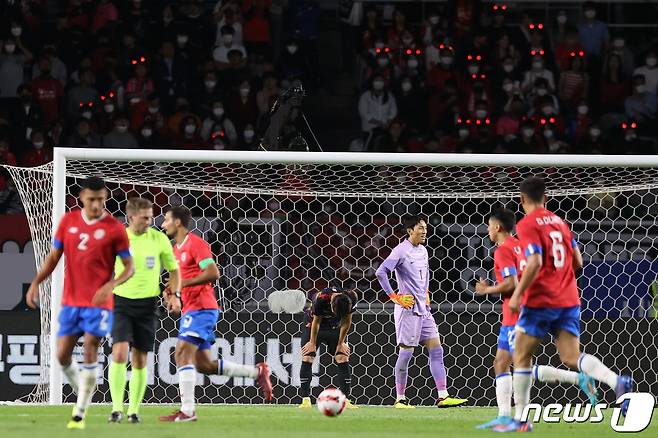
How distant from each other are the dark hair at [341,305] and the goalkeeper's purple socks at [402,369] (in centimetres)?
66

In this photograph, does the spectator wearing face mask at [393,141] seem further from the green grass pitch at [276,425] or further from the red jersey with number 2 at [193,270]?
the red jersey with number 2 at [193,270]

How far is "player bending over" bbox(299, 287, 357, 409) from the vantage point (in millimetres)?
14031

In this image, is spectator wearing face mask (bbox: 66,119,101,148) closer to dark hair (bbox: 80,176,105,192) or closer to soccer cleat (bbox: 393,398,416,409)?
soccer cleat (bbox: 393,398,416,409)

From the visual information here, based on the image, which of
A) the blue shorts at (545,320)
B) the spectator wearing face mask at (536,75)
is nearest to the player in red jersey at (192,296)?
the blue shorts at (545,320)

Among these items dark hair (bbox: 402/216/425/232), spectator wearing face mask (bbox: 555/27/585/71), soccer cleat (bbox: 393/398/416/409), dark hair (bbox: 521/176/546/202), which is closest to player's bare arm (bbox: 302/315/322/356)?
soccer cleat (bbox: 393/398/416/409)

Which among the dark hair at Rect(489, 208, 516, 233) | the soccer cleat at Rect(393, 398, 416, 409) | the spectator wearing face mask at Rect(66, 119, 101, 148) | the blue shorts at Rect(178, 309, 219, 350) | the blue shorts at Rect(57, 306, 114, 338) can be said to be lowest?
the soccer cleat at Rect(393, 398, 416, 409)

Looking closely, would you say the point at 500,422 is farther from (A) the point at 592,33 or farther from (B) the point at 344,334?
(A) the point at 592,33

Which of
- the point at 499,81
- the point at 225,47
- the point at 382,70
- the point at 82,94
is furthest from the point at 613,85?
the point at 82,94

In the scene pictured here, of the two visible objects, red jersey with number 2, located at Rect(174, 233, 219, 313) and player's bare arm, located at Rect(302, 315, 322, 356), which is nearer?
red jersey with number 2, located at Rect(174, 233, 219, 313)

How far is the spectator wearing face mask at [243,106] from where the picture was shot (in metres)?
20.0

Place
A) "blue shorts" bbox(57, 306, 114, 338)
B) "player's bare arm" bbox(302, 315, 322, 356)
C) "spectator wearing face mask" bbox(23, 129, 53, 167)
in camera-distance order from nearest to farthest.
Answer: "blue shorts" bbox(57, 306, 114, 338) → "player's bare arm" bbox(302, 315, 322, 356) → "spectator wearing face mask" bbox(23, 129, 53, 167)

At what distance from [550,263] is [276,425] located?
2467 mm

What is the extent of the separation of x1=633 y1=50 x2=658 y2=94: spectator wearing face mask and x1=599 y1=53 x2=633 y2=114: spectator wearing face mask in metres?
0.24

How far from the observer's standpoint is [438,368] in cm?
1396
